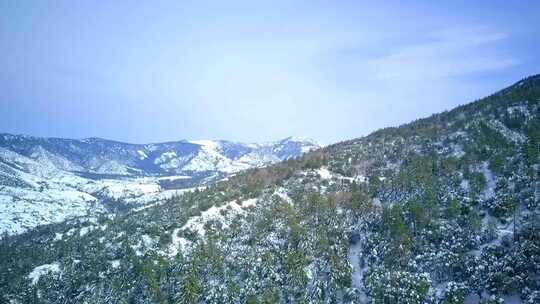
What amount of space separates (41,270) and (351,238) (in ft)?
198

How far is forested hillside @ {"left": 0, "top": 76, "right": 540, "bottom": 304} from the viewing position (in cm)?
5275

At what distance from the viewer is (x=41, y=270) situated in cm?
7600

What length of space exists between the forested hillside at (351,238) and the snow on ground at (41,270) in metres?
0.33

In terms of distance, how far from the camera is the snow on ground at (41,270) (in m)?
73.7

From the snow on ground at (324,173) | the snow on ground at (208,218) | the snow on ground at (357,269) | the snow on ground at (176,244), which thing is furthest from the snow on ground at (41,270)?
the snow on ground at (324,173)

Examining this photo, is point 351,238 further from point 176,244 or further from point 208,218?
point 176,244

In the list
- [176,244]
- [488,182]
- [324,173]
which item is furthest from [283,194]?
[488,182]

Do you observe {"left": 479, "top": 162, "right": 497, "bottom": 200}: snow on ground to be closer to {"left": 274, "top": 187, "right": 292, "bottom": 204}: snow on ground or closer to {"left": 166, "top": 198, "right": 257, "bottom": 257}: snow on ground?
{"left": 274, "top": 187, "right": 292, "bottom": 204}: snow on ground

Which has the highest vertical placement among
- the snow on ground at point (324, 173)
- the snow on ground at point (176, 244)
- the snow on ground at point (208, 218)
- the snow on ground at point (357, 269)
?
the snow on ground at point (324, 173)

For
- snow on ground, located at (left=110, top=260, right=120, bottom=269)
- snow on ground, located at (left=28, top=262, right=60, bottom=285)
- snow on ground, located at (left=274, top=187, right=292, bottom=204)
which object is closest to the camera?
snow on ground, located at (left=110, top=260, right=120, bottom=269)

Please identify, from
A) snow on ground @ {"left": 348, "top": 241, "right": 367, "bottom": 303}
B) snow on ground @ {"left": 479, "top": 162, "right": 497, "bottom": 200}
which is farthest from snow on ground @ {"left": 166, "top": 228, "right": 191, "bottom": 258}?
snow on ground @ {"left": 479, "top": 162, "right": 497, "bottom": 200}

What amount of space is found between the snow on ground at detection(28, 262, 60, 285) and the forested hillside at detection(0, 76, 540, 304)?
1.08ft

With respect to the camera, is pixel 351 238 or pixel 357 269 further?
pixel 351 238

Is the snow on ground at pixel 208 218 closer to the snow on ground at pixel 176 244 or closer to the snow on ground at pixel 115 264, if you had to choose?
the snow on ground at pixel 176 244
